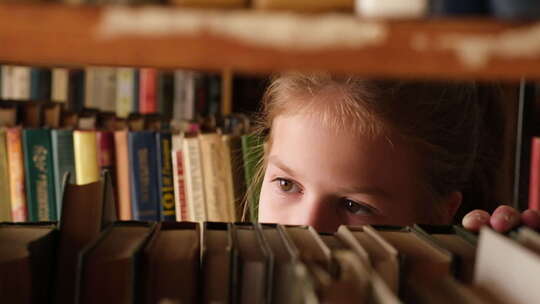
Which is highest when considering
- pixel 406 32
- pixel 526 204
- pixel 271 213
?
→ pixel 406 32

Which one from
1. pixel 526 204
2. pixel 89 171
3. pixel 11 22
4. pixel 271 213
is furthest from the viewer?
pixel 526 204

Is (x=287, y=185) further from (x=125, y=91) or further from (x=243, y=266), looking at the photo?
(x=125, y=91)

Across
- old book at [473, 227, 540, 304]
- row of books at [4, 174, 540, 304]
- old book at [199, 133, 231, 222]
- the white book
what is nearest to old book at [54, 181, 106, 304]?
row of books at [4, 174, 540, 304]

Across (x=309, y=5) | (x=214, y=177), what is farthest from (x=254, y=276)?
(x=214, y=177)

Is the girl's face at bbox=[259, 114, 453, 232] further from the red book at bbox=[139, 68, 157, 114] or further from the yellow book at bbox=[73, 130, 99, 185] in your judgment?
the red book at bbox=[139, 68, 157, 114]

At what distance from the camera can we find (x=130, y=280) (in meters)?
0.47

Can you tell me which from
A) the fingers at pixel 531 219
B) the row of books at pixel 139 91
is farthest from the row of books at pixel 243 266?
the row of books at pixel 139 91

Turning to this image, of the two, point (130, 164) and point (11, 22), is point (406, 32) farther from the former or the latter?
point (130, 164)

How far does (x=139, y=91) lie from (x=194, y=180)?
1.39 m

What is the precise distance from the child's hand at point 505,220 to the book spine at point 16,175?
115 cm

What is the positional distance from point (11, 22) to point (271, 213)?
78 cm

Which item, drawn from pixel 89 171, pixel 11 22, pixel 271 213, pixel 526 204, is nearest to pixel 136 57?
pixel 11 22

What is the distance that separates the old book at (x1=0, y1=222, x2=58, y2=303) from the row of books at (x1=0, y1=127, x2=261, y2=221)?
2.77 ft

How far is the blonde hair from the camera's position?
3.74 ft
